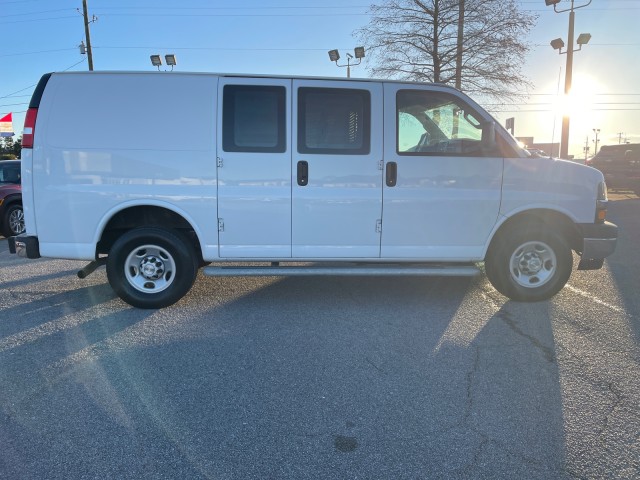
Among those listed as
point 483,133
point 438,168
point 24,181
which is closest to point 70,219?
point 24,181

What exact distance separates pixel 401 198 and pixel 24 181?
384cm

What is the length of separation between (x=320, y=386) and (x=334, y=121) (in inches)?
109

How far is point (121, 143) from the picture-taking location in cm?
473

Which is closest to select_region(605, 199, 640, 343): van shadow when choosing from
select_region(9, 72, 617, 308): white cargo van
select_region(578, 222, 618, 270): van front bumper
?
select_region(578, 222, 618, 270): van front bumper

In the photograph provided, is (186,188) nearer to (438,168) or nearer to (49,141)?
(49,141)

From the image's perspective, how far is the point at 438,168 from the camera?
4922mm

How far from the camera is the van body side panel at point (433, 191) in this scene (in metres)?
4.91

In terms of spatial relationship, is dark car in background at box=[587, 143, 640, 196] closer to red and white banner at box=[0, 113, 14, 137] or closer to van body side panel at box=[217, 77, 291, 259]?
van body side panel at box=[217, 77, 291, 259]

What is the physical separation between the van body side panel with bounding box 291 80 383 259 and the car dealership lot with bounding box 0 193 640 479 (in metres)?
0.86

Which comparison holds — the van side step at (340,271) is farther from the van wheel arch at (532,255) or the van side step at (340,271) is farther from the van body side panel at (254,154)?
the van body side panel at (254,154)

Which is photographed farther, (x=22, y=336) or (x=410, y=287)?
(x=410, y=287)

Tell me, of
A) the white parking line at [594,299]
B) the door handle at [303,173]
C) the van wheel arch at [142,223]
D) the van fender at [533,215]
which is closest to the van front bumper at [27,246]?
the van wheel arch at [142,223]

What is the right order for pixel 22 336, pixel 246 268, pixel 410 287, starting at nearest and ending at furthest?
pixel 22 336 < pixel 246 268 < pixel 410 287

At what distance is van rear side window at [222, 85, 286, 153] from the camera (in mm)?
4785
